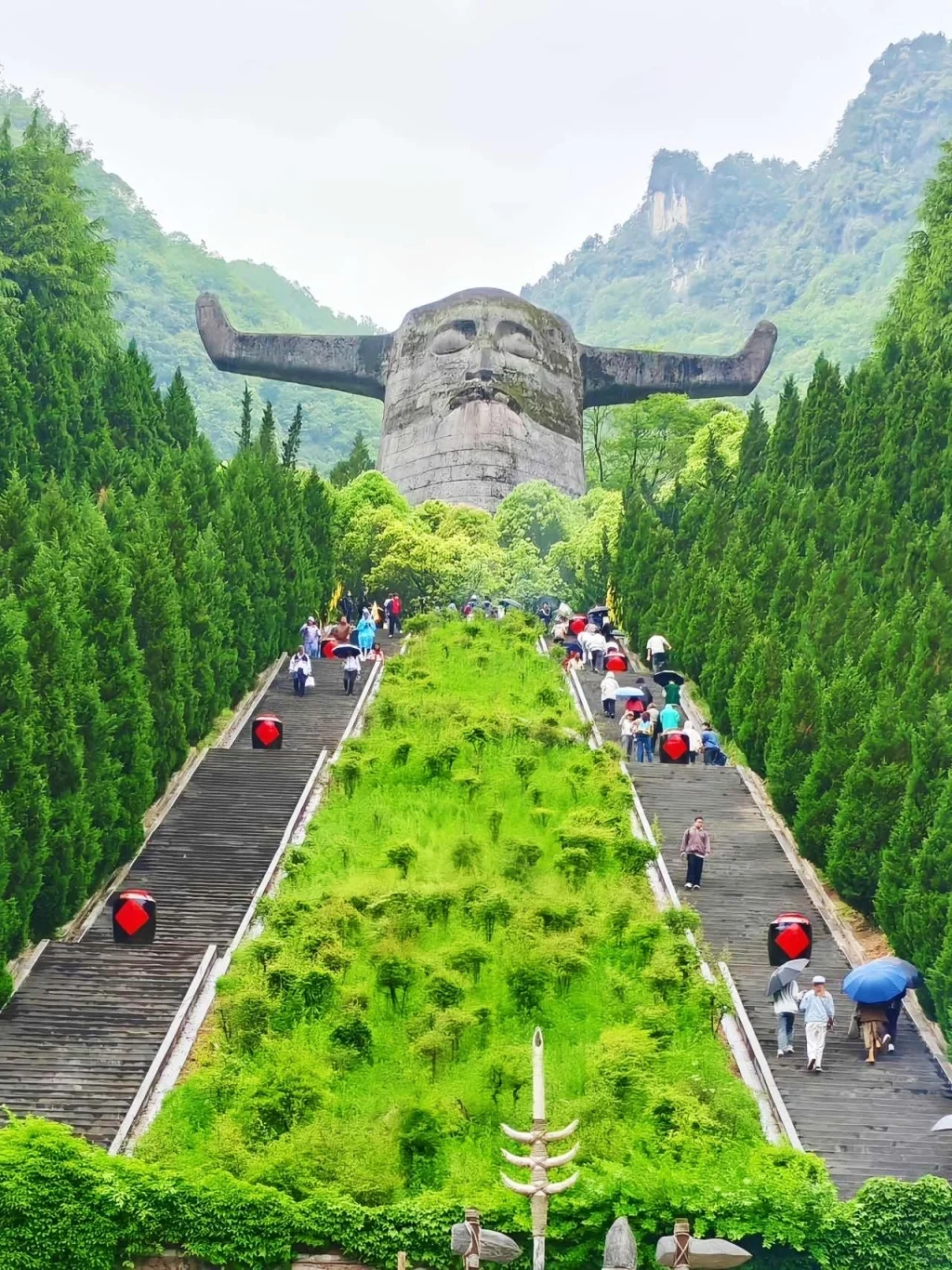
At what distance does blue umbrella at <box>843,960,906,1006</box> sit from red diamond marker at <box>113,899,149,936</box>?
7.20m

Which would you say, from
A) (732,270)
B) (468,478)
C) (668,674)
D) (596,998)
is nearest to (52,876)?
(596,998)

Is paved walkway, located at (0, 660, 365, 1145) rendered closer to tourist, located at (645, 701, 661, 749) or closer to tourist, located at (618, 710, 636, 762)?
tourist, located at (618, 710, 636, 762)

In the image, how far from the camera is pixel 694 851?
2175cm

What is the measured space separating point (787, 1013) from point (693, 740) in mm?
9614

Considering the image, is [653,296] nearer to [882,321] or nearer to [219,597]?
[882,321]

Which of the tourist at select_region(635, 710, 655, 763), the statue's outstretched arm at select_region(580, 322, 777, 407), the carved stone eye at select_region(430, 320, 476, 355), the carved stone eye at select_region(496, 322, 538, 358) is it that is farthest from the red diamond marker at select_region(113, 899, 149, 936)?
the statue's outstretched arm at select_region(580, 322, 777, 407)

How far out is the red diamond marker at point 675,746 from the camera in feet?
87.5

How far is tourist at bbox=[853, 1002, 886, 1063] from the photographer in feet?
59.3

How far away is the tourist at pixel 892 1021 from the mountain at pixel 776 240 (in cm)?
9453

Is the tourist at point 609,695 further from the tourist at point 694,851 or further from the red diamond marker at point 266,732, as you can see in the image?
the tourist at point 694,851

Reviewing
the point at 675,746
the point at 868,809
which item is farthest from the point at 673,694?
the point at 868,809

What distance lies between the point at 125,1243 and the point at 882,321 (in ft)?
121

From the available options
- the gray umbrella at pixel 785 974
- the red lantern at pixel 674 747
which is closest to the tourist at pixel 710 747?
the red lantern at pixel 674 747

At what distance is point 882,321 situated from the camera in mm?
46750
